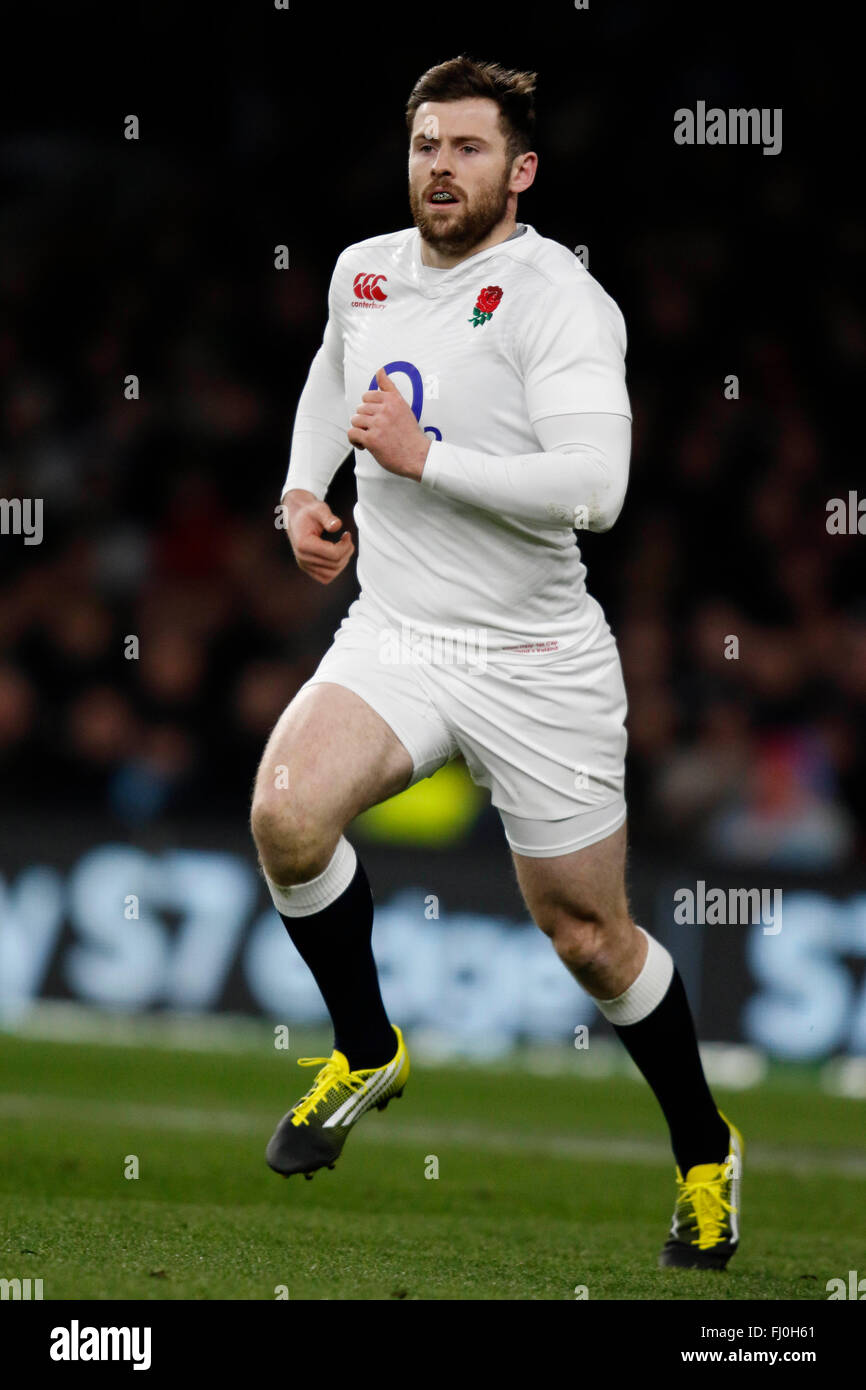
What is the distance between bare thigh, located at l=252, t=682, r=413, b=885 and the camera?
420cm

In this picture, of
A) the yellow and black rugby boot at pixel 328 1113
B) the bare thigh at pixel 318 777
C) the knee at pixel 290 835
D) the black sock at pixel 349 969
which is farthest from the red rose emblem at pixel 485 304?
the yellow and black rugby boot at pixel 328 1113

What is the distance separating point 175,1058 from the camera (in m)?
8.80

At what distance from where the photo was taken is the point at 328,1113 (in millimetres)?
4328

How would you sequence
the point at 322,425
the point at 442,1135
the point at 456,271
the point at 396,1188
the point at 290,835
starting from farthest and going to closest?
Answer: the point at 442,1135 < the point at 396,1188 < the point at 322,425 < the point at 456,271 < the point at 290,835

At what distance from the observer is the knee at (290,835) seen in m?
4.20

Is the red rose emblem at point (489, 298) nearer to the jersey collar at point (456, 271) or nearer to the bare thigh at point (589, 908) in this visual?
the jersey collar at point (456, 271)

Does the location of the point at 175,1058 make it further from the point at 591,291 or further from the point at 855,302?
the point at 855,302

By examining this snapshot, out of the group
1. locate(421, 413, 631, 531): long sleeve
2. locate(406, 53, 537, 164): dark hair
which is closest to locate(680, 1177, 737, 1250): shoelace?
locate(421, 413, 631, 531): long sleeve

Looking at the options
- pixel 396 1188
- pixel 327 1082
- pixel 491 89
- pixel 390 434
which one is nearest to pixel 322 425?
pixel 390 434

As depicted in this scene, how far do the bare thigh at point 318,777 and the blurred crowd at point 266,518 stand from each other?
217 inches

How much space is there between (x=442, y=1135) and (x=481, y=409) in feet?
11.7

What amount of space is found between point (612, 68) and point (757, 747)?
5.56 metres

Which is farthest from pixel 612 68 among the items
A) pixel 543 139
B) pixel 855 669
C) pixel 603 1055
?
pixel 603 1055

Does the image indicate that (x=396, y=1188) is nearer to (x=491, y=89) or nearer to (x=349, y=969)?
(x=349, y=969)
